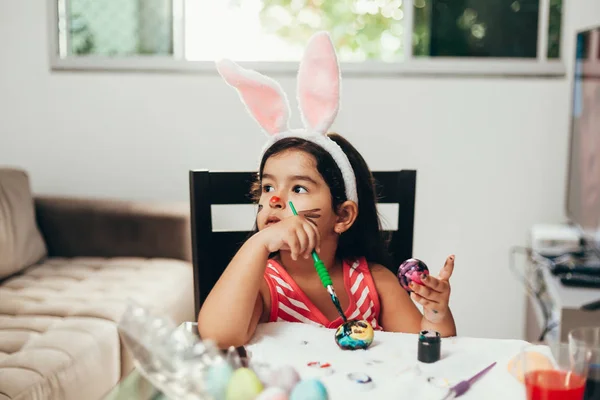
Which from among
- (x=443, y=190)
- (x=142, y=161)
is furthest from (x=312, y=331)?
(x=142, y=161)

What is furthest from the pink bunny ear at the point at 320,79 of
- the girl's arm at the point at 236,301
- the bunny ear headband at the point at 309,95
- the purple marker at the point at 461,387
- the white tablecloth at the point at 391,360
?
the purple marker at the point at 461,387

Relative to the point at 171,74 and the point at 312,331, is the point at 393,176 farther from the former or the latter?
the point at 171,74

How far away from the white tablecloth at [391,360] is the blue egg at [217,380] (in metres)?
0.18

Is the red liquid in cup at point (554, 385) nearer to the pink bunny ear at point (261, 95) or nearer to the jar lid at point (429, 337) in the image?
the jar lid at point (429, 337)

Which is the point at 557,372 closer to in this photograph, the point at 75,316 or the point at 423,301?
the point at 423,301

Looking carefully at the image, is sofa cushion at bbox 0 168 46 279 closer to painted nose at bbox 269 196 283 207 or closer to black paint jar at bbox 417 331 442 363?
painted nose at bbox 269 196 283 207

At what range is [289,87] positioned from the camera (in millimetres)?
2715

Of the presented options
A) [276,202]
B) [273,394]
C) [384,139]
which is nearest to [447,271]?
[276,202]

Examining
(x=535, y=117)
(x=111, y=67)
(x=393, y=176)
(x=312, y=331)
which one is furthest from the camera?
(x=111, y=67)

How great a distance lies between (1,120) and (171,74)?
805mm

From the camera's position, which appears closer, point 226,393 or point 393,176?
point 226,393

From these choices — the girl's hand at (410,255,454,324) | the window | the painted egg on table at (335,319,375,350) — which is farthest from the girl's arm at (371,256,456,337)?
the window

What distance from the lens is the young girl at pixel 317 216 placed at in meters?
1.05

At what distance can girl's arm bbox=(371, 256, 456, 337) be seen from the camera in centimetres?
99
